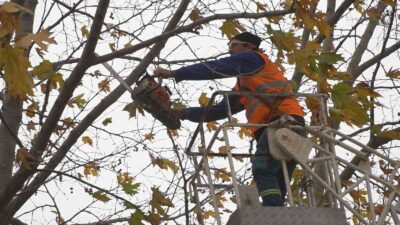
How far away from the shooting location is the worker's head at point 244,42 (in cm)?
639

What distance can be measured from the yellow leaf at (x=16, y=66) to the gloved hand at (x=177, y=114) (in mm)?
A: 1685

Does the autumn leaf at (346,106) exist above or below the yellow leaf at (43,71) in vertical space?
below

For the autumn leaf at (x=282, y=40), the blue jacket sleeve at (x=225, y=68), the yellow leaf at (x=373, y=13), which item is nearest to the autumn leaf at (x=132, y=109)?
the blue jacket sleeve at (x=225, y=68)

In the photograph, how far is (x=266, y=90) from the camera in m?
5.82

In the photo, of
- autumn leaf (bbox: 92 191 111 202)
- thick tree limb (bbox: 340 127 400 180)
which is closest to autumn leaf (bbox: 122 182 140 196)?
autumn leaf (bbox: 92 191 111 202)

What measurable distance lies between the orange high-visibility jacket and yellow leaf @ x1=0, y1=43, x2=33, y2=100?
5.58 ft

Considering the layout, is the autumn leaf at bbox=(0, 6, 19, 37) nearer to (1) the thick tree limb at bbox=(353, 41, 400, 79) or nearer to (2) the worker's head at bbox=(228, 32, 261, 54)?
(2) the worker's head at bbox=(228, 32, 261, 54)

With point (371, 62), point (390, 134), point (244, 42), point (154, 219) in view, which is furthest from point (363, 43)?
point (154, 219)

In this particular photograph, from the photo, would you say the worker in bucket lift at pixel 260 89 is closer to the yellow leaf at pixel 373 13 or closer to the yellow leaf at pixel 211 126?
the yellow leaf at pixel 211 126

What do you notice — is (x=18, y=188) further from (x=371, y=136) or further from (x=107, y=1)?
(x=371, y=136)

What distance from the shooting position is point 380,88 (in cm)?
868

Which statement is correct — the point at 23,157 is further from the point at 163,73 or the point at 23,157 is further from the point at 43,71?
the point at 163,73

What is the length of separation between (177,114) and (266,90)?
37.3 inches

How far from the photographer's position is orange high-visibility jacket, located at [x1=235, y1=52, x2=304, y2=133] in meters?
5.76
